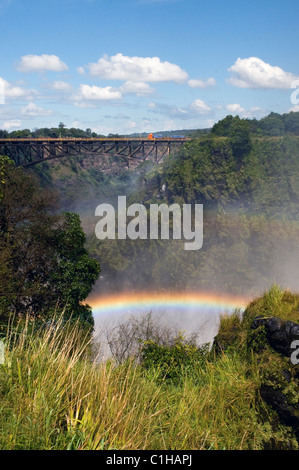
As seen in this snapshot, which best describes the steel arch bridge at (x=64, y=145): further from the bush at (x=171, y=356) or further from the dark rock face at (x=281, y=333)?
the dark rock face at (x=281, y=333)

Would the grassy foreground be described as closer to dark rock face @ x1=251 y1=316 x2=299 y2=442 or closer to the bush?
dark rock face @ x1=251 y1=316 x2=299 y2=442

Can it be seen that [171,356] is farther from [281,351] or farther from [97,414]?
[97,414]

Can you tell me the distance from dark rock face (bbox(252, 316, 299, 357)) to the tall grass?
Result: 196 centimetres

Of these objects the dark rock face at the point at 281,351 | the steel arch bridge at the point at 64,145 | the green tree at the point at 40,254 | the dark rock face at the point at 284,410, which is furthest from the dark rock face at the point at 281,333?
the steel arch bridge at the point at 64,145

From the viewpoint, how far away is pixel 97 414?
518 cm

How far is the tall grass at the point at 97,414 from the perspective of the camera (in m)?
4.81

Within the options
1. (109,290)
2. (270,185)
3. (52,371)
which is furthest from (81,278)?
(270,185)

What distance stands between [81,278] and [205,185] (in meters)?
44.7
